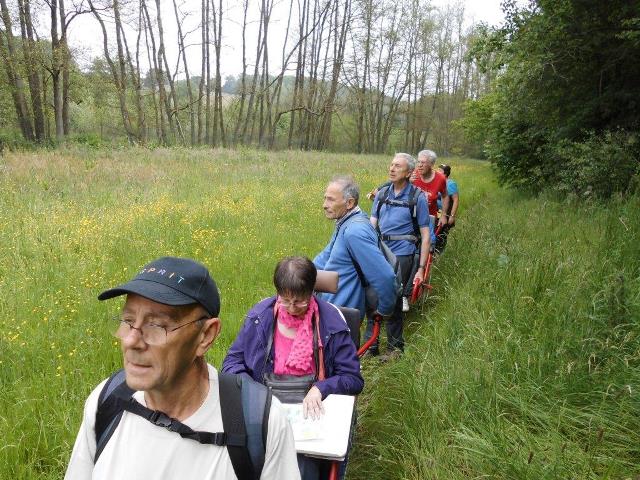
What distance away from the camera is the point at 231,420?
1358 mm

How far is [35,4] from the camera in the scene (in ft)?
71.6

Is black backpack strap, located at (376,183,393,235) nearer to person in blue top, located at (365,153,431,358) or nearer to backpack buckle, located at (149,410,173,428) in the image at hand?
person in blue top, located at (365,153,431,358)

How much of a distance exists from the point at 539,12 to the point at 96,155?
42.8 ft

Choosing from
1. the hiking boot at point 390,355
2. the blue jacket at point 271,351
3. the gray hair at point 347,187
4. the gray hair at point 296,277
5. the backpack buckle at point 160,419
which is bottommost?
the hiking boot at point 390,355

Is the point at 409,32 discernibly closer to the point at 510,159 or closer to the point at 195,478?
the point at 510,159

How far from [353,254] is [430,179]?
346cm

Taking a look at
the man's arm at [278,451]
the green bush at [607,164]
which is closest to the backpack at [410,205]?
the man's arm at [278,451]

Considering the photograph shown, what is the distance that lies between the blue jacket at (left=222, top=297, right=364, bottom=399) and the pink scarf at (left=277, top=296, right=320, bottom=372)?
6 centimetres

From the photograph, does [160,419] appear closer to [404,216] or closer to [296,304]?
[296,304]

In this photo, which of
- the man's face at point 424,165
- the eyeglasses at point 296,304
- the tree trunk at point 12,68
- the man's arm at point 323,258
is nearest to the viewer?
the eyeglasses at point 296,304

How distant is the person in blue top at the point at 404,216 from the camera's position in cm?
472

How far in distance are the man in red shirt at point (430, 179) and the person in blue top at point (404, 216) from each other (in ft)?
5.23

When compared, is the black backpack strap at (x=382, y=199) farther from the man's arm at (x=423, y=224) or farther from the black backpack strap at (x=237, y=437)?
the black backpack strap at (x=237, y=437)

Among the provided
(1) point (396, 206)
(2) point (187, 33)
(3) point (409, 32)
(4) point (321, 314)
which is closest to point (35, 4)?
(2) point (187, 33)
